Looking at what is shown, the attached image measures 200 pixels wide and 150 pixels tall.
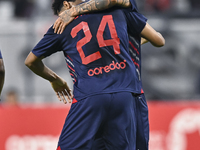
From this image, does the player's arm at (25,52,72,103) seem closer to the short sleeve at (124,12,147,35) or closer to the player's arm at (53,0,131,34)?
the player's arm at (53,0,131,34)

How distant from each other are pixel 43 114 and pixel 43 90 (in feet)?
13.2

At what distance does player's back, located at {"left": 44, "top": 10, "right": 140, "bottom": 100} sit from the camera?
3082mm

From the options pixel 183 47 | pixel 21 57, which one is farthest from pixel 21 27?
pixel 183 47

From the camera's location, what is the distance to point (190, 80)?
10.2 meters

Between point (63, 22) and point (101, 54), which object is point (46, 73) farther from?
point (101, 54)

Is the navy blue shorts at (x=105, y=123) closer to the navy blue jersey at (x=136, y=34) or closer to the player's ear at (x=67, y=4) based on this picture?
the navy blue jersey at (x=136, y=34)

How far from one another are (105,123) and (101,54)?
0.56 meters

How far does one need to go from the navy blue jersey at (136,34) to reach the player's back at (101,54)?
0.38 ft

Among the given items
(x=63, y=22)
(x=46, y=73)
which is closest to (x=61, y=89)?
(x=46, y=73)

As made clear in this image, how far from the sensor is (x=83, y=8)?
3.22 m

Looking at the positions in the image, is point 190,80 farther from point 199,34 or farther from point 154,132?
point 154,132

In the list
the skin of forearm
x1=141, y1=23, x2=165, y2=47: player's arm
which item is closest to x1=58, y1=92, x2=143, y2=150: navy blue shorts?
x1=141, y1=23, x2=165, y2=47: player's arm

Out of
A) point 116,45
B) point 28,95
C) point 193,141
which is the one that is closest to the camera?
point 116,45

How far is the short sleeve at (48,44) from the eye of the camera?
3262 millimetres
